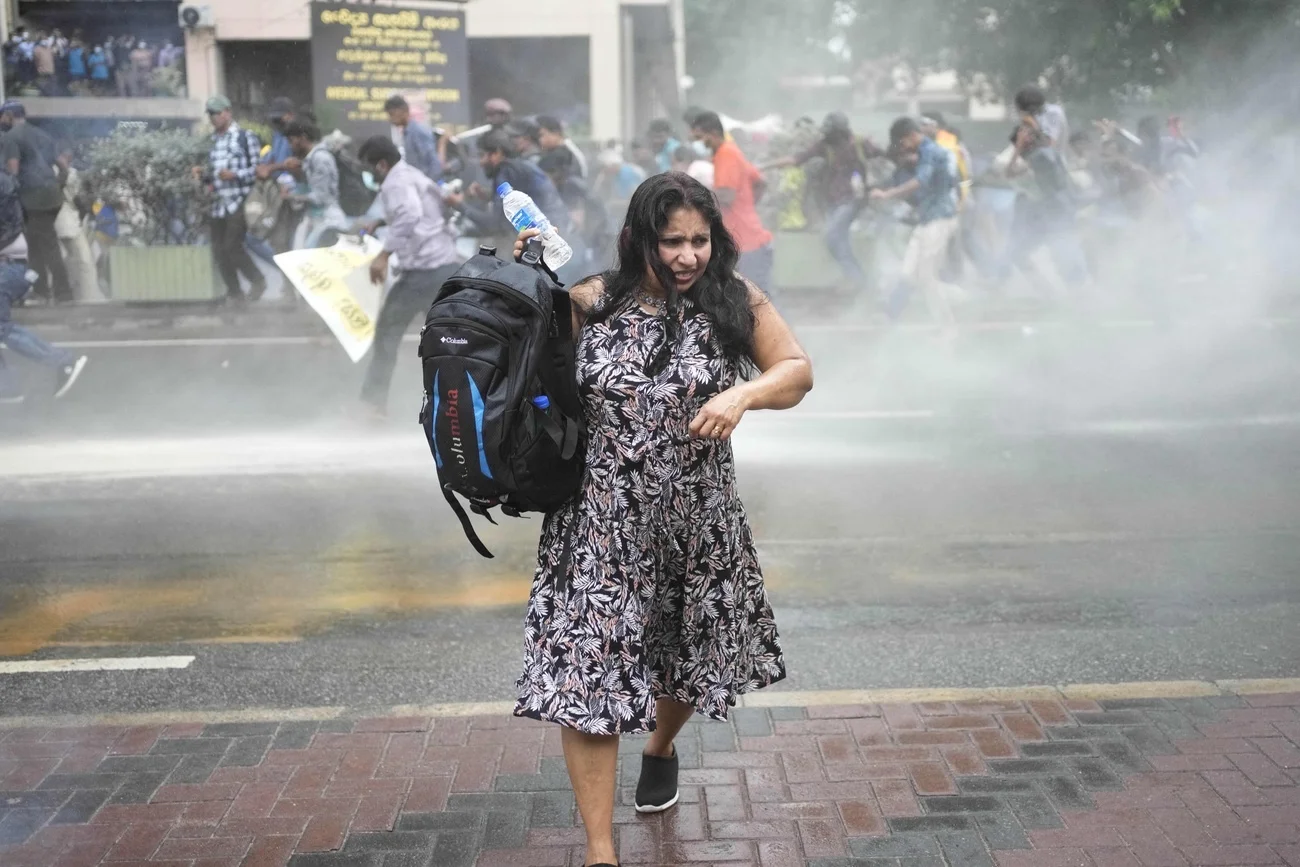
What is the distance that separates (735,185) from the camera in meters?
9.78

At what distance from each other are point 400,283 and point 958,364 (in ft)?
13.8

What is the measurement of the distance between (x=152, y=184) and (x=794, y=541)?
10027 millimetres

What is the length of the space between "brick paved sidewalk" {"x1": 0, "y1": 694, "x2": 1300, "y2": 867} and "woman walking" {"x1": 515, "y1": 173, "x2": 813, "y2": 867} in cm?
40

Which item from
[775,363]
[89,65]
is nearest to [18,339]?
[775,363]

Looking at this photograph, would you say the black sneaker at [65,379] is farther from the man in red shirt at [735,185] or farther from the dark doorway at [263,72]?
the dark doorway at [263,72]

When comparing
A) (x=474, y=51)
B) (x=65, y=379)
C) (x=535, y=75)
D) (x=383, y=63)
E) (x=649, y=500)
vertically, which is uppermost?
(x=474, y=51)

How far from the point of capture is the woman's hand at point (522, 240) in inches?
118

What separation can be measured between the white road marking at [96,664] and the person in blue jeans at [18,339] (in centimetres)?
521

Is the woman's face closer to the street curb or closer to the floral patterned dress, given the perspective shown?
the floral patterned dress

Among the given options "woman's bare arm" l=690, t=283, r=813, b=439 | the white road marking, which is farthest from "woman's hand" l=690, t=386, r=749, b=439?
the white road marking

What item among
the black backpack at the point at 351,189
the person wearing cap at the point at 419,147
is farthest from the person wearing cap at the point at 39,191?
the person wearing cap at the point at 419,147

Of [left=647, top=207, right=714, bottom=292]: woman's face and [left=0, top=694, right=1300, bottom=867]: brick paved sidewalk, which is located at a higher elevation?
[left=647, top=207, right=714, bottom=292]: woman's face

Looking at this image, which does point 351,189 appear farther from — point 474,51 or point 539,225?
point 539,225

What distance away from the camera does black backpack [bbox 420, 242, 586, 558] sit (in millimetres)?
2770
